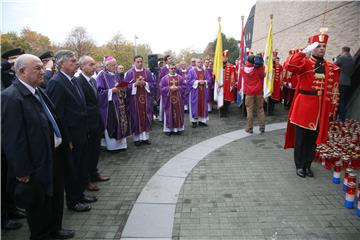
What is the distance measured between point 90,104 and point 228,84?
7.39 m

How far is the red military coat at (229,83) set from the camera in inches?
444

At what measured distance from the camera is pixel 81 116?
163 inches

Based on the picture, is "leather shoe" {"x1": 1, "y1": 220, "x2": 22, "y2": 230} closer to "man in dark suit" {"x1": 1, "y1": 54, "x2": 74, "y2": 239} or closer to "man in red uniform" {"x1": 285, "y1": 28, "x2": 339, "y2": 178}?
"man in dark suit" {"x1": 1, "y1": 54, "x2": 74, "y2": 239}

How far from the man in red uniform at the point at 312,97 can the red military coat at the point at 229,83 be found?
19.4 feet

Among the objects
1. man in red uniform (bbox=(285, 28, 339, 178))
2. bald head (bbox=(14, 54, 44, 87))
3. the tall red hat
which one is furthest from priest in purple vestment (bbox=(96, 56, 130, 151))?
the tall red hat

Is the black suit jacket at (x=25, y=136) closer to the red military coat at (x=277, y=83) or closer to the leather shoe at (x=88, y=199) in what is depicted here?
the leather shoe at (x=88, y=199)

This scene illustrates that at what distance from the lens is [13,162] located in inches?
112

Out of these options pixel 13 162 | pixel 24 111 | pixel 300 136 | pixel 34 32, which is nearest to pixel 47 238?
pixel 13 162

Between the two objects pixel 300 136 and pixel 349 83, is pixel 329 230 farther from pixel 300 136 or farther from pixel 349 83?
pixel 349 83

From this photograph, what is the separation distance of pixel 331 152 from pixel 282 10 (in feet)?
47.7

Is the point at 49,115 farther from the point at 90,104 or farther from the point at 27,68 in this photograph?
the point at 90,104

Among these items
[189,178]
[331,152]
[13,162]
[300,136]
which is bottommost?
[189,178]

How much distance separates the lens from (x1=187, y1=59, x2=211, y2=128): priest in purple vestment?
977 cm

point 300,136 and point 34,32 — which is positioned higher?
point 34,32
